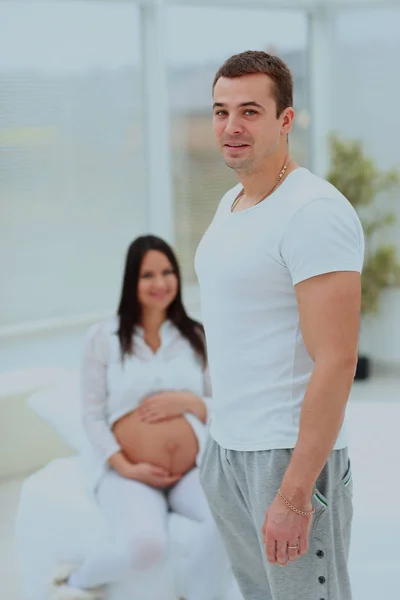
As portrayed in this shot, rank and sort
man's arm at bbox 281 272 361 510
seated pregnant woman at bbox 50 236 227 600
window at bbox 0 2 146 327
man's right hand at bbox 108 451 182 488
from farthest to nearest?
window at bbox 0 2 146 327 < man's right hand at bbox 108 451 182 488 < seated pregnant woman at bbox 50 236 227 600 < man's arm at bbox 281 272 361 510

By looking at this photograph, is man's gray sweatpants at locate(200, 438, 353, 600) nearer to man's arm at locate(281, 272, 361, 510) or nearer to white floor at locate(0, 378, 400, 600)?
man's arm at locate(281, 272, 361, 510)

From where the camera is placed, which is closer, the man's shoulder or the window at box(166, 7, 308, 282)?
the man's shoulder

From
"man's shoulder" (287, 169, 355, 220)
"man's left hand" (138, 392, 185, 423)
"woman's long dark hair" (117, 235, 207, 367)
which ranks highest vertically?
"man's shoulder" (287, 169, 355, 220)

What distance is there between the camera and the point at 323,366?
1.61 meters

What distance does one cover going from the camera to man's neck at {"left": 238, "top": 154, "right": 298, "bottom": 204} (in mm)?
1778

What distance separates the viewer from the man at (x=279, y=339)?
5.32 ft

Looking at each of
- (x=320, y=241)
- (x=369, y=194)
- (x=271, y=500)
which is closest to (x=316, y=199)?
(x=320, y=241)

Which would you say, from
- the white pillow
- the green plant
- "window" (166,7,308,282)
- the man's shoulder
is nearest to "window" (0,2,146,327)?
"window" (166,7,308,282)

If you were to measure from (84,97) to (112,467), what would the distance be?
10.4 feet

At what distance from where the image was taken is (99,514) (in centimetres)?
296

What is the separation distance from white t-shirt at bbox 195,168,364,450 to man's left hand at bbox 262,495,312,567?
0.13m

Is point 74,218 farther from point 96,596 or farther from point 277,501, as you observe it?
point 277,501

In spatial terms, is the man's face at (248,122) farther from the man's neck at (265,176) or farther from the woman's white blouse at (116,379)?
the woman's white blouse at (116,379)

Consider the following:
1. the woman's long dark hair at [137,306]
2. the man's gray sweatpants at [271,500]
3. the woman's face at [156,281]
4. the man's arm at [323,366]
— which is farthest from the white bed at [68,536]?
the man's arm at [323,366]
